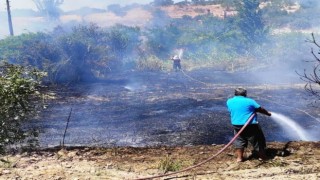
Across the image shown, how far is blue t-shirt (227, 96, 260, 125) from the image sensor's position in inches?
233

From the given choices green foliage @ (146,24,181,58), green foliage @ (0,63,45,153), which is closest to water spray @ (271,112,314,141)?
green foliage @ (0,63,45,153)

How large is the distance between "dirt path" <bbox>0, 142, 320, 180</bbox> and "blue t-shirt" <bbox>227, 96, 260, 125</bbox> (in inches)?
29.7

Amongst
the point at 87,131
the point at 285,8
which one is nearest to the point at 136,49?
the point at 87,131

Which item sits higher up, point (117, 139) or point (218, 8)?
point (218, 8)

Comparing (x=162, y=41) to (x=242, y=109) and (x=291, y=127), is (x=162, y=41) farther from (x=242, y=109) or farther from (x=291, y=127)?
(x=242, y=109)

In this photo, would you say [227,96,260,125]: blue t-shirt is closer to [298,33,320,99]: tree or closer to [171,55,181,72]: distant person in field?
[298,33,320,99]: tree

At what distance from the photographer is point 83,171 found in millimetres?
5793

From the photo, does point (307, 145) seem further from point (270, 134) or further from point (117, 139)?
point (117, 139)

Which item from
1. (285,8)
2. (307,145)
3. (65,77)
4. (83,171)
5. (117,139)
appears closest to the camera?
(83,171)

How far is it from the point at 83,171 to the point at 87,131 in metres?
4.45

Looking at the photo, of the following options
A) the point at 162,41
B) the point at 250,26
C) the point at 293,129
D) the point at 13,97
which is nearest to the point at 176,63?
the point at 250,26

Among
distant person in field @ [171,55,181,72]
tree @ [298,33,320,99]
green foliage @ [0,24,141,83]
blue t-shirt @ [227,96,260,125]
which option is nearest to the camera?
tree @ [298,33,320,99]

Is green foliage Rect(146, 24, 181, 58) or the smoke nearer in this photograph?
the smoke

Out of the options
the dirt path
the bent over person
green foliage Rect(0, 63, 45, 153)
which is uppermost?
green foliage Rect(0, 63, 45, 153)
